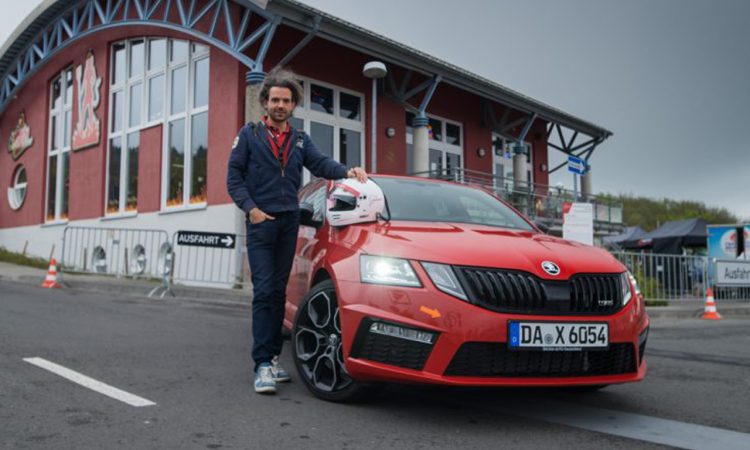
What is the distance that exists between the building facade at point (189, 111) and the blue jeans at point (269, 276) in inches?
381

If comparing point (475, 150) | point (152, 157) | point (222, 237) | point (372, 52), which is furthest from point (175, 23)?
point (475, 150)

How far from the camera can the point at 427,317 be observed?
318cm

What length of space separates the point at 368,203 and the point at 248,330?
3539 millimetres

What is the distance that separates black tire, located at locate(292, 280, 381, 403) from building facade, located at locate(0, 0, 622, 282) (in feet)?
33.3

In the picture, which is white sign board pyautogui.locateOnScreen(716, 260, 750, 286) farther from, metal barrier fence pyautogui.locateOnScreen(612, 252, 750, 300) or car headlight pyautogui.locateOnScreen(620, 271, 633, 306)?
car headlight pyautogui.locateOnScreen(620, 271, 633, 306)

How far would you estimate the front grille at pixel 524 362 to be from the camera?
3.15 metres

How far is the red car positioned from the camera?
10.4 ft

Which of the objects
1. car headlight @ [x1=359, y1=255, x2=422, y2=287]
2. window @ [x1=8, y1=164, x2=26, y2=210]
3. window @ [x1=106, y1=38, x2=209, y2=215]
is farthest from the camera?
window @ [x1=8, y1=164, x2=26, y2=210]

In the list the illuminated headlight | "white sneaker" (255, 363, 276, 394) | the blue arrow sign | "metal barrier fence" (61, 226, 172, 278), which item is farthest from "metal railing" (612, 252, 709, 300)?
the illuminated headlight

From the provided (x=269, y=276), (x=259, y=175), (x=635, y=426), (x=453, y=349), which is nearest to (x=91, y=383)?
(x=269, y=276)

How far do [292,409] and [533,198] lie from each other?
1737 centimetres

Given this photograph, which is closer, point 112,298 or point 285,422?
point 285,422

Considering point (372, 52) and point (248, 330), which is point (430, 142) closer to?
point (372, 52)

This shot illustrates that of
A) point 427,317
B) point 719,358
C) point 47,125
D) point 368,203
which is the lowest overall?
point 719,358
